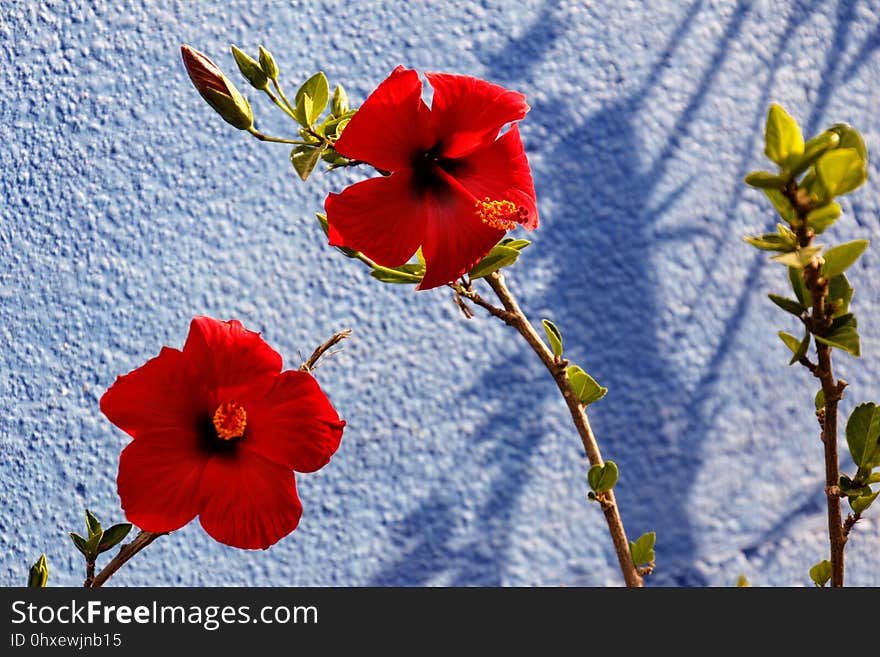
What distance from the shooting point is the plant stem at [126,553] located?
398 mm

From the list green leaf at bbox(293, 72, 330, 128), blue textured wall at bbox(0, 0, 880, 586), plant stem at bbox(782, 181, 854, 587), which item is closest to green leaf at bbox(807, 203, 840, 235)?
plant stem at bbox(782, 181, 854, 587)

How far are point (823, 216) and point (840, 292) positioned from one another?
0.20 feet

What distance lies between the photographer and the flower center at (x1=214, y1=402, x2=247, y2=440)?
39 centimetres

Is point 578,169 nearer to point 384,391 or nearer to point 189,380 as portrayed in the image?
point 384,391

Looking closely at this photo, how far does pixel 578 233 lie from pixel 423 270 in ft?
2.79

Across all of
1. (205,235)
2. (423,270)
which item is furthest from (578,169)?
(423,270)

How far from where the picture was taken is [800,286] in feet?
1.17

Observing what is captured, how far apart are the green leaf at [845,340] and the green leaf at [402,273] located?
0.17 m

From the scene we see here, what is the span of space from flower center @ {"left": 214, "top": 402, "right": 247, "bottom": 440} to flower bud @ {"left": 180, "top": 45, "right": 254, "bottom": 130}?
0.12 meters

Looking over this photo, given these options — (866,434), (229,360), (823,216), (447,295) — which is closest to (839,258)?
(823,216)

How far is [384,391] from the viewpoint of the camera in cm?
115

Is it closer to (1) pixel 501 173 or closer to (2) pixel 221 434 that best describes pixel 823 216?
(1) pixel 501 173

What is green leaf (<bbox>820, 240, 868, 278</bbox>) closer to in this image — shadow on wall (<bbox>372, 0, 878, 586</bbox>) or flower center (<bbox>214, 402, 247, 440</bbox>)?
flower center (<bbox>214, 402, 247, 440</bbox>)

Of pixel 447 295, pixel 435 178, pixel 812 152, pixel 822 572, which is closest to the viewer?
pixel 812 152
